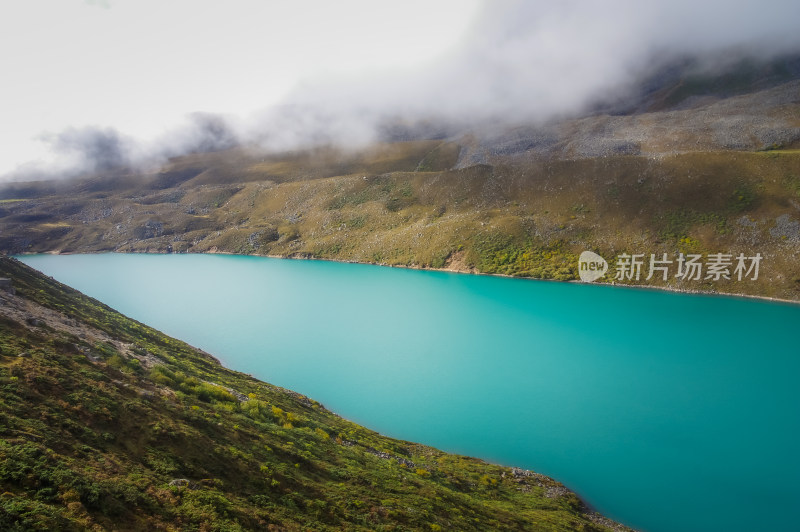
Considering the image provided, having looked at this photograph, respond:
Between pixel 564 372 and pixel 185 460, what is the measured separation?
112ft

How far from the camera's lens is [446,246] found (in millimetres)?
93000

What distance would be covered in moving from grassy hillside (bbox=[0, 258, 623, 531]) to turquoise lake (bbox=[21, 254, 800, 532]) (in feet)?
14.5

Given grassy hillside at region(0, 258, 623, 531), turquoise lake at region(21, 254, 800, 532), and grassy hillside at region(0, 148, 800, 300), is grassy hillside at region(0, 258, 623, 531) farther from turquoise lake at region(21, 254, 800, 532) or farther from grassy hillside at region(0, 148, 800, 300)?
grassy hillside at region(0, 148, 800, 300)

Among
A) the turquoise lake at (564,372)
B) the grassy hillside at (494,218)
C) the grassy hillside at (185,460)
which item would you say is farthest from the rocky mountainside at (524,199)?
the grassy hillside at (185,460)

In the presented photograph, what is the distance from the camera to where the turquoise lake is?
77.5ft

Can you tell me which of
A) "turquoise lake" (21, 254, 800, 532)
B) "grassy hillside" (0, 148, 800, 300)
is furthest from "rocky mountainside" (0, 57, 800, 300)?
"turquoise lake" (21, 254, 800, 532)

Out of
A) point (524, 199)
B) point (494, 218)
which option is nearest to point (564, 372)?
point (494, 218)

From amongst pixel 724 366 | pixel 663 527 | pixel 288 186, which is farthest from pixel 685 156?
pixel 288 186

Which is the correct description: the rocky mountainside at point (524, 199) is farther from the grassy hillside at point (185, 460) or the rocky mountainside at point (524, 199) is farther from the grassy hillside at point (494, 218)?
the grassy hillside at point (185, 460)

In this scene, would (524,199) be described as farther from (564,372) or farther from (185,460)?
(185,460)

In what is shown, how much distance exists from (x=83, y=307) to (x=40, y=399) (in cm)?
2009

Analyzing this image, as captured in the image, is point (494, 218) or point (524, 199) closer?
point (494, 218)

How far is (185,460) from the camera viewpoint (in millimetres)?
13344

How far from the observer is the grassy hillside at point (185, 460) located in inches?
394
